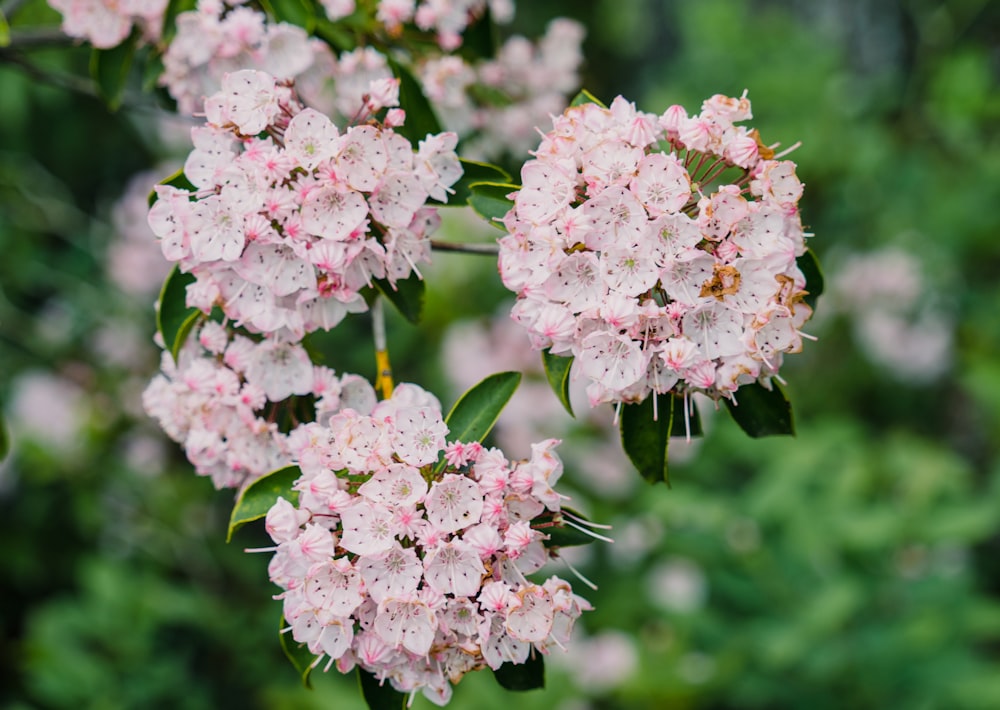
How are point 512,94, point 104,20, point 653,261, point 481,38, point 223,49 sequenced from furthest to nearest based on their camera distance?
point 512,94 < point 481,38 < point 104,20 < point 223,49 < point 653,261

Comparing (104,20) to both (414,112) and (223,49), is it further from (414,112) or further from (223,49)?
(414,112)

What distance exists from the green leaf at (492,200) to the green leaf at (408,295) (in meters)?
0.10

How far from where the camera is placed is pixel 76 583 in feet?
10.2

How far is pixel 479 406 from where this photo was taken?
1.00m

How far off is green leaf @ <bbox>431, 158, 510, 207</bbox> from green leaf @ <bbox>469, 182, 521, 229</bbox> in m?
0.05

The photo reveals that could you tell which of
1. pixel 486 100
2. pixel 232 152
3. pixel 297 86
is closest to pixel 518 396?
pixel 486 100

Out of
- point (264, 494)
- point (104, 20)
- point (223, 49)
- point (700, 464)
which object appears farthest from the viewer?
point (700, 464)

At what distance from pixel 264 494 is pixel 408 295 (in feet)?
0.81

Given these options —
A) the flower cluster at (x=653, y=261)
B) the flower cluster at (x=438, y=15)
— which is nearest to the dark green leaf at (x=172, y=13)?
the flower cluster at (x=438, y=15)

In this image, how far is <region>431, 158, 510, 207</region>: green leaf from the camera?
108cm

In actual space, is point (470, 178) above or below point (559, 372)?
above

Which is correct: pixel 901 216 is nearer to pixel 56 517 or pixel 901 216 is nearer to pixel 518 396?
pixel 518 396

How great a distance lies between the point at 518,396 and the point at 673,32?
3.01 meters

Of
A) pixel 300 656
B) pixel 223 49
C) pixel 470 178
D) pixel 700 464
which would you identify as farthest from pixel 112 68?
pixel 700 464
